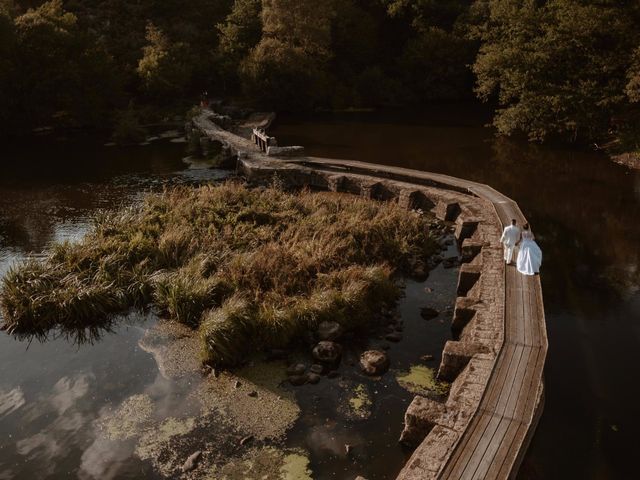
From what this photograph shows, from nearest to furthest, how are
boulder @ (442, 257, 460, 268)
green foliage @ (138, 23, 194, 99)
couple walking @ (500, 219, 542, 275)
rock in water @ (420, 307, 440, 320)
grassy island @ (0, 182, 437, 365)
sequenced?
grassy island @ (0, 182, 437, 365) < rock in water @ (420, 307, 440, 320) < couple walking @ (500, 219, 542, 275) < boulder @ (442, 257, 460, 268) < green foliage @ (138, 23, 194, 99)

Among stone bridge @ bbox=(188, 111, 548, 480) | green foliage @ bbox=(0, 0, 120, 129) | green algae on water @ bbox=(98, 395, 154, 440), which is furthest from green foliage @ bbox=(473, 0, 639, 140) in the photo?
green foliage @ bbox=(0, 0, 120, 129)

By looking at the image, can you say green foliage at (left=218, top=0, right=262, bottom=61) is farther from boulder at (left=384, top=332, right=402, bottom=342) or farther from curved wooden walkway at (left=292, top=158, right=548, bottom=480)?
curved wooden walkway at (left=292, top=158, right=548, bottom=480)

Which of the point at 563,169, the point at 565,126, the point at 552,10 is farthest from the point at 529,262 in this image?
the point at 552,10

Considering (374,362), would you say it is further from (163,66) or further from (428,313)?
(163,66)

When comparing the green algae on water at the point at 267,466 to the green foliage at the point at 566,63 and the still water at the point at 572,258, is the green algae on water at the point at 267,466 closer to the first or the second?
the still water at the point at 572,258

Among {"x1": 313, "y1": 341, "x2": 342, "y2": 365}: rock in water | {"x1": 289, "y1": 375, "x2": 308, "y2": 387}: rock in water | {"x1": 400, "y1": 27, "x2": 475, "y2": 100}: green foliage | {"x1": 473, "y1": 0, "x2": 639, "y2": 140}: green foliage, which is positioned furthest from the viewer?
{"x1": 400, "y1": 27, "x2": 475, "y2": 100}: green foliage

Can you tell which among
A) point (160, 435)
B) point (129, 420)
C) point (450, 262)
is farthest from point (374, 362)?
point (450, 262)

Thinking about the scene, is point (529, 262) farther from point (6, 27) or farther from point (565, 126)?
point (6, 27)
